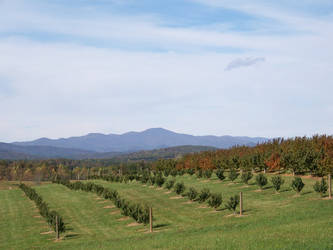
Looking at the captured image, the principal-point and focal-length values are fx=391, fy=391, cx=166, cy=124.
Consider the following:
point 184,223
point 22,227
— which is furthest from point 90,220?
point 184,223

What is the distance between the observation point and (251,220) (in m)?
24.9

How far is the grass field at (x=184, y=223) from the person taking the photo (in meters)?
17.1

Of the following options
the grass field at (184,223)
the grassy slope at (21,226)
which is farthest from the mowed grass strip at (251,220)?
the grassy slope at (21,226)

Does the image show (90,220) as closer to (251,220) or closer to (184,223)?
(184,223)

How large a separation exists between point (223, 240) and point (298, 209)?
410 inches

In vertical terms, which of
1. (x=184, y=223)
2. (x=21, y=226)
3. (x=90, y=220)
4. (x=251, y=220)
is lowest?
(x=21, y=226)

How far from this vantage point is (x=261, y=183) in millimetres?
39906

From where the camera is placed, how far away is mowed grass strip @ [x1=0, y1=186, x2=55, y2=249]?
93.2ft

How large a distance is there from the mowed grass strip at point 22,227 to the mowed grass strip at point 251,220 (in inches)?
366

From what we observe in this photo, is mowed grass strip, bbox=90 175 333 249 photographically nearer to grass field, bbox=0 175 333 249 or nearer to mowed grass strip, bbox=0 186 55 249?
grass field, bbox=0 175 333 249

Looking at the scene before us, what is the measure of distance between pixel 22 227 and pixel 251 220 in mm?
21097

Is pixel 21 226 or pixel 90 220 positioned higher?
pixel 90 220

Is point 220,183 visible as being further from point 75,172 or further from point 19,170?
point 19,170

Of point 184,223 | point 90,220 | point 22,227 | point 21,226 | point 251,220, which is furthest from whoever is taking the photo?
point 21,226
